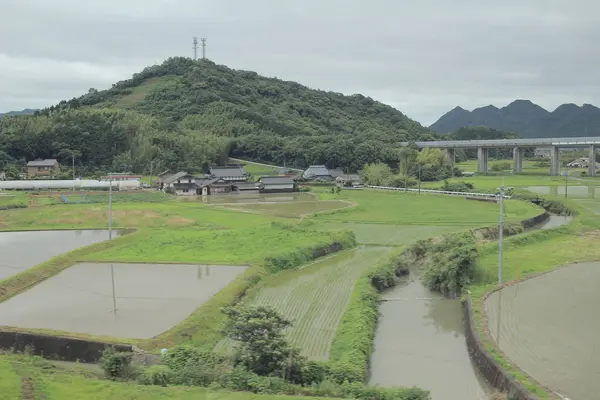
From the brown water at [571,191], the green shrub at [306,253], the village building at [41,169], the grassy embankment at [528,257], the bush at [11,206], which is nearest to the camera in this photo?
the grassy embankment at [528,257]

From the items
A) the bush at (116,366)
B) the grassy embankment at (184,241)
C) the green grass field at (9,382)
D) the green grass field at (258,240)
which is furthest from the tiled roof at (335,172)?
the green grass field at (9,382)

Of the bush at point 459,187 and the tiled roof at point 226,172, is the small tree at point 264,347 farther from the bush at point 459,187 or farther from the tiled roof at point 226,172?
the tiled roof at point 226,172

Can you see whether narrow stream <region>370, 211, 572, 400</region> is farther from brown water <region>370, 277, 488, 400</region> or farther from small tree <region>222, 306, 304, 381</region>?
small tree <region>222, 306, 304, 381</region>

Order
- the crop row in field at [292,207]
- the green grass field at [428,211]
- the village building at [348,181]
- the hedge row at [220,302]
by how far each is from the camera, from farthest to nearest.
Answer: the village building at [348,181], the crop row in field at [292,207], the green grass field at [428,211], the hedge row at [220,302]

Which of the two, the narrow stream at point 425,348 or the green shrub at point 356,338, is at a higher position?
the green shrub at point 356,338

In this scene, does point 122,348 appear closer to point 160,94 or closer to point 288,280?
point 288,280

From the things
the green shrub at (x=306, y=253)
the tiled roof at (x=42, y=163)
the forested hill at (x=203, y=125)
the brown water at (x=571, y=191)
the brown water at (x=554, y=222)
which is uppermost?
the forested hill at (x=203, y=125)

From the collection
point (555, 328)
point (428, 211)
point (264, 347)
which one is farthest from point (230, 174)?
point (264, 347)

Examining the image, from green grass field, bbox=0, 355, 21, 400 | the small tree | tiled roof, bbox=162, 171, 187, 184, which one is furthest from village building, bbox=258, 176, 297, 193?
green grass field, bbox=0, 355, 21, 400


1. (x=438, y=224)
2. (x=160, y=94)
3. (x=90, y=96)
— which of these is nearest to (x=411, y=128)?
(x=160, y=94)
